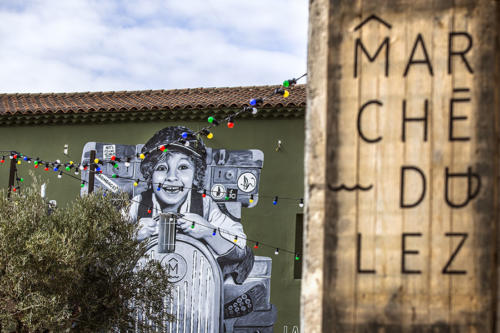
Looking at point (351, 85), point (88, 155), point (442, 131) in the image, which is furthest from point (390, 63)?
point (88, 155)

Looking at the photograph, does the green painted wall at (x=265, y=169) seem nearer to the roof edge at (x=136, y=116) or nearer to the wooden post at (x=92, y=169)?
the roof edge at (x=136, y=116)

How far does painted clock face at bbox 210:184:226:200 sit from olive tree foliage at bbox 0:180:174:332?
279 cm

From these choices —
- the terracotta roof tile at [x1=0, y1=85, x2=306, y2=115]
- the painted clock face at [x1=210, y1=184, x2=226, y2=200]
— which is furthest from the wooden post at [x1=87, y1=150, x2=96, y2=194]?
the painted clock face at [x1=210, y1=184, x2=226, y2=200]

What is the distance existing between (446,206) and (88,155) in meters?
13.3

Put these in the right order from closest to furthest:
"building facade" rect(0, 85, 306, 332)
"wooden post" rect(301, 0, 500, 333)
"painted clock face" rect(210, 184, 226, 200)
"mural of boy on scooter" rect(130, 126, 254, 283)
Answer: "wooden post" rect(301, 0, 500, 333), "building facade" rect(0, 85, 306, 332), "mural of boy on scooter" rect(130, 126, 254, 283), "painted clock face" rect(210, 184, 226, 200)

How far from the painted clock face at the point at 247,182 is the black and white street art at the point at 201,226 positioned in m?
0.02

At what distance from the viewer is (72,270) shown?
360 inches

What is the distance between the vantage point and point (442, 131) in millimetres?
1833

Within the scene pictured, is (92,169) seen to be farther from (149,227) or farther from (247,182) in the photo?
(247,182)

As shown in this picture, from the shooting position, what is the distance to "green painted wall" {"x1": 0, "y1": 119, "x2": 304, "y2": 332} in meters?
12.9

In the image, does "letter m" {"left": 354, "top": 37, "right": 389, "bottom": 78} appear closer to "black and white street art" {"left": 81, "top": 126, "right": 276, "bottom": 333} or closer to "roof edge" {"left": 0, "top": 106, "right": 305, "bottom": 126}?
"roof edge" {"left": 0, "top": 106, "right": 305, "bottom": 126}

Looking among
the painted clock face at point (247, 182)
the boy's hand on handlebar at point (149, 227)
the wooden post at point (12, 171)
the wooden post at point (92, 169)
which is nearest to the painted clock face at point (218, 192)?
the painted clock face at point (247, 182)

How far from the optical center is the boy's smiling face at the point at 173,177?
13.6 m

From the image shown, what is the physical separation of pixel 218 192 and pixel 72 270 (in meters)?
4.79
